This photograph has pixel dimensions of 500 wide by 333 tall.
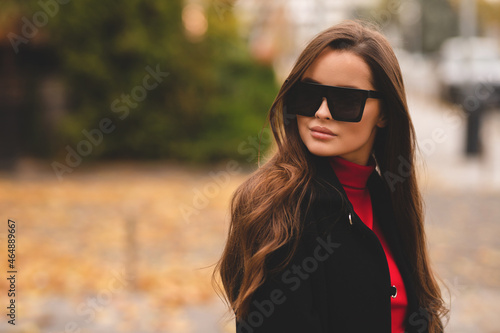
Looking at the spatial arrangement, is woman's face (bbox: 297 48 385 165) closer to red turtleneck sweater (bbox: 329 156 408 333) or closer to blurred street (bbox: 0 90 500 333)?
red turtleneck sweater (bbox: 329 156 408 333)

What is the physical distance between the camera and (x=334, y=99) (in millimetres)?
1580

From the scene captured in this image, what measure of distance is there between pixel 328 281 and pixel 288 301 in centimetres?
14

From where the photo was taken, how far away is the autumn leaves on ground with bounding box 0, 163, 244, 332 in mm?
4688

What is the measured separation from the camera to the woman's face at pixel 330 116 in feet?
5.19

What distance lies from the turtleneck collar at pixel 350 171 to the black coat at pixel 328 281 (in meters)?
0.05

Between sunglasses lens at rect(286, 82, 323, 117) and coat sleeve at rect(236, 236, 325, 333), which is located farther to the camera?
sunglasses lens at rect(286, 82, 323, 117)

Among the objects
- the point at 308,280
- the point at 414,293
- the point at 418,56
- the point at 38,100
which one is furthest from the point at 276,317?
the point at 418,56

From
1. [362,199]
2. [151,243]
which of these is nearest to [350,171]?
[362,199]

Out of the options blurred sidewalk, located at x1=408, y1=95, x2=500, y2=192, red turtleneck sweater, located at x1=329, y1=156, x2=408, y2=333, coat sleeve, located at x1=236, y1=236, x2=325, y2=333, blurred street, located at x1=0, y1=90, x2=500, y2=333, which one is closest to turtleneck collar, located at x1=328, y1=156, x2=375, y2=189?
red turtleneck sweater, located at x1=329, y1=156, x2=408, y2=333

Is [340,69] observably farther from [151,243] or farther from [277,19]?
[277,19]

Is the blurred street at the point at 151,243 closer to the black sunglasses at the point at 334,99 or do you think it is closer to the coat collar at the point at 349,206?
the coat collar at the point at 349,206

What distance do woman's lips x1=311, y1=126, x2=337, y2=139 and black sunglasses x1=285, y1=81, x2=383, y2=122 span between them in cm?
4

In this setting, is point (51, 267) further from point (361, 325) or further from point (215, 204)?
point (361, 325)

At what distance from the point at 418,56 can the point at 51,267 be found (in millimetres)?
41914
